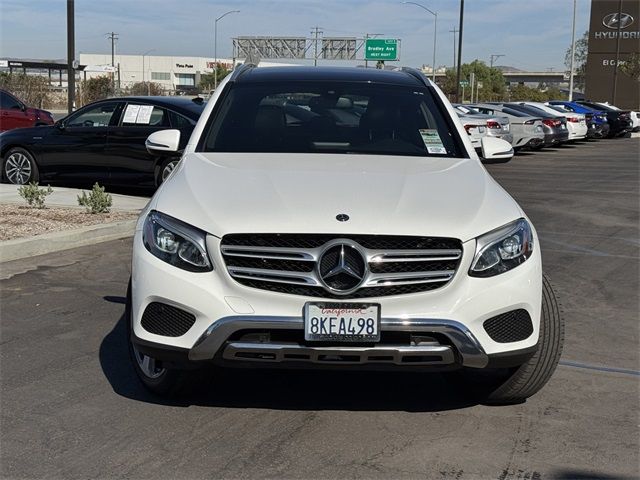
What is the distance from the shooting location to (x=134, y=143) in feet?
40.2

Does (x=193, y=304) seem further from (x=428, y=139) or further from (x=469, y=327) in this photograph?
(x=428, y=139)

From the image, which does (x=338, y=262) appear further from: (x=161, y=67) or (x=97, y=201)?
(x=161, y=67)

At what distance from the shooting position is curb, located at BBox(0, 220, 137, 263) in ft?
26.1

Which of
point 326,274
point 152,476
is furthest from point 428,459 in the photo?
point 152,476

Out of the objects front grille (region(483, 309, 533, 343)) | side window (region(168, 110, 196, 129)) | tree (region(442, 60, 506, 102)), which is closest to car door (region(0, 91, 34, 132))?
side window (region(168, 110, 196, 129))

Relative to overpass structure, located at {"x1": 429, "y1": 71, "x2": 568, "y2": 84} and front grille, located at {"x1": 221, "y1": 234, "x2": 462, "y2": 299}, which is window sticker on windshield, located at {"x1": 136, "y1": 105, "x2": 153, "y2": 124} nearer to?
front grille, located at {"x1": 221, "y1": 234, "x2": 462, "y2": 299}

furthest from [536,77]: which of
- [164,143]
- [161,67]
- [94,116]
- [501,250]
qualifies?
[501,250]

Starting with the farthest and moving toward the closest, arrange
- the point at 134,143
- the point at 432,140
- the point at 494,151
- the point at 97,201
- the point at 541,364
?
the point at 134,143 → the point at 97,201 → the point at 494,151 → the point at 432,140 → the point at 541,364

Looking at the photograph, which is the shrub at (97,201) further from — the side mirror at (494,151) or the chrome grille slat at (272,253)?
the chrome grille slat at (272,253)

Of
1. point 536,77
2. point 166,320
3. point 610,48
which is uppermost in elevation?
point 610,48

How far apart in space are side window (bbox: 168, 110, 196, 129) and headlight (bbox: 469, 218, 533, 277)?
8.66m

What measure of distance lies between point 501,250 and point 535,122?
23777mm

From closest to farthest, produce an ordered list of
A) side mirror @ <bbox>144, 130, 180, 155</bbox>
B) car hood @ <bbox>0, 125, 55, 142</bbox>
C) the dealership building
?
1. side mirror @ <bbox>144, 130, 180, 155</bbox>
2. car hood @ <bbox>0, 125, 55, 142</bbox>
3. the dealership building

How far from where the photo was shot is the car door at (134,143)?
12234 mm
